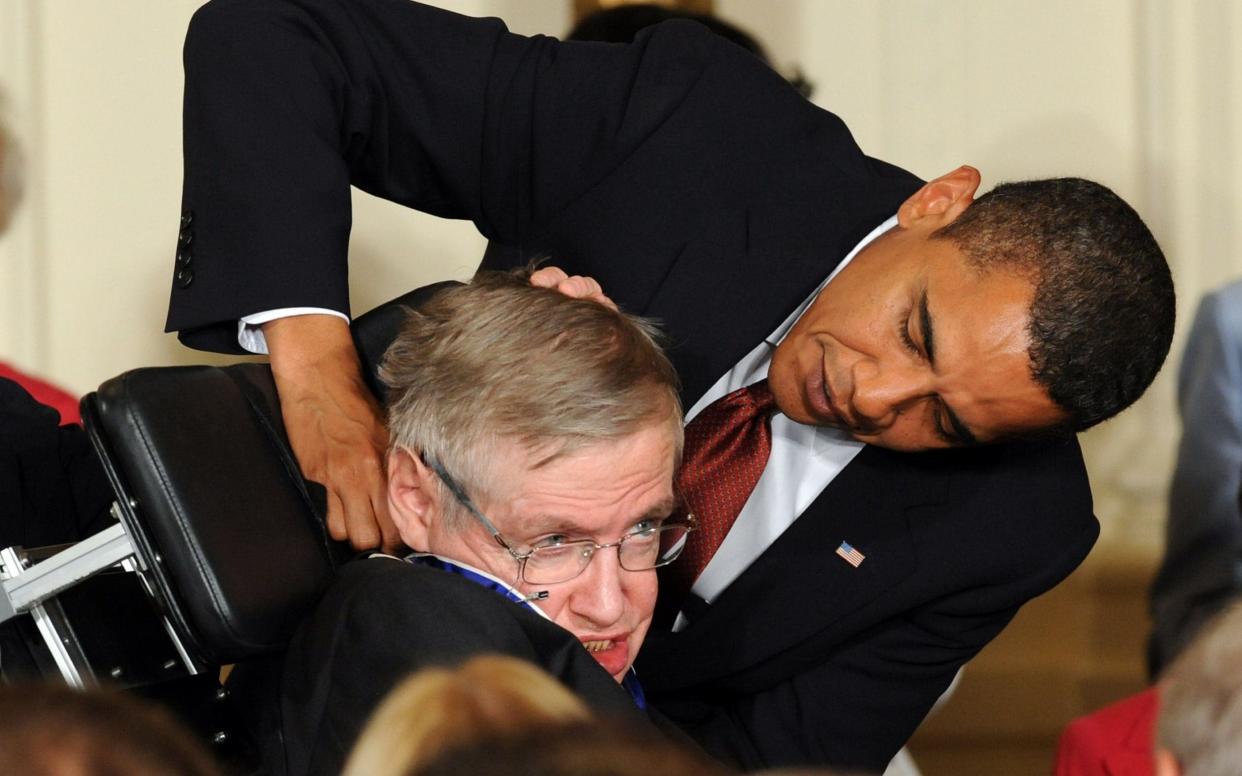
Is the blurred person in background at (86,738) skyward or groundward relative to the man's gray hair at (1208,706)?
skyward

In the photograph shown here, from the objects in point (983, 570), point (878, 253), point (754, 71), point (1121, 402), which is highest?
point (754, 71)

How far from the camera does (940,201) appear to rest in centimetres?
204

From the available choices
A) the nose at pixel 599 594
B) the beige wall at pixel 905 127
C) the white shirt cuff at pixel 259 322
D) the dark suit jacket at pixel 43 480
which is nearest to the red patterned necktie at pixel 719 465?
the nose at pixel 599 594

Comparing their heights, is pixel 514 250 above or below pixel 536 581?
above

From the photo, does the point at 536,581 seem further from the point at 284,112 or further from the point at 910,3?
the point at 910,3

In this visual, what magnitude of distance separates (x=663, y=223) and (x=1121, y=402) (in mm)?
606

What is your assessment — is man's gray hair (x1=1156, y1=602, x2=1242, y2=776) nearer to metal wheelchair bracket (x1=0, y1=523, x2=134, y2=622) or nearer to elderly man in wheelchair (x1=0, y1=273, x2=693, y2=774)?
elderly man in wheelchair (x1=0, y1=273, x2=693, y2=774)

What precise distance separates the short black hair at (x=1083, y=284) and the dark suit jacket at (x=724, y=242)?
26 centimetres

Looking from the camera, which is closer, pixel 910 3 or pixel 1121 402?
pixel 1121 402

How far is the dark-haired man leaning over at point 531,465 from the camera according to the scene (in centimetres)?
161

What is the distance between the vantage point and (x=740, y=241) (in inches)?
83.4

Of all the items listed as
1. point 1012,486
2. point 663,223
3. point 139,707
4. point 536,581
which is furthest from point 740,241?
point 139,707

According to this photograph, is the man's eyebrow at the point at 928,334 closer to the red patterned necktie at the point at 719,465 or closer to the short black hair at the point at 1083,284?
the short black hair at the point at 1083,284

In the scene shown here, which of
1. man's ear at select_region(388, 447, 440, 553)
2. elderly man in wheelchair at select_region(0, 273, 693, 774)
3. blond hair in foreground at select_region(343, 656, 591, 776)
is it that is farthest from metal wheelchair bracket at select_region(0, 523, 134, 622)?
blond hair in foreground at select_region(343, 656, 591, 776)
